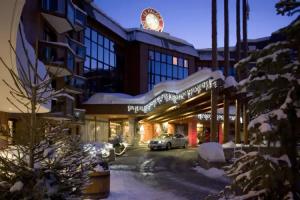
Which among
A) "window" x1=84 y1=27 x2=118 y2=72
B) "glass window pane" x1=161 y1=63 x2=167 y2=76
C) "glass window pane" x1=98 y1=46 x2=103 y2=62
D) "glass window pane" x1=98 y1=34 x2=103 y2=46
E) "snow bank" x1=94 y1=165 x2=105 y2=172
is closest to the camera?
"snow bank" x1=94 y1=165 x2=105 y2=172

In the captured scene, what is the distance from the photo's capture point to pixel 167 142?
37.7m

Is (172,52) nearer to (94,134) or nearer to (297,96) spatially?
(94,134)

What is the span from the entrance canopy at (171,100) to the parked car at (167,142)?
8.04 ft

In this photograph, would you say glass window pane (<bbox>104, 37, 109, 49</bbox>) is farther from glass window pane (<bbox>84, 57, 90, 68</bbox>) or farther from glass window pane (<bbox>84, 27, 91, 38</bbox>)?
glass window pane (<bbox>84, 57, 90, 68</bbox>)

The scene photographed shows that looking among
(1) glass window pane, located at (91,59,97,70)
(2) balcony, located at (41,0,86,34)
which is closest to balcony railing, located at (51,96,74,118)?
(2) balcony, located at (41,0,86,34)

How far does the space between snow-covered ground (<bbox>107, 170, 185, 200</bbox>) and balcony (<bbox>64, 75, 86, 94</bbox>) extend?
1998cm

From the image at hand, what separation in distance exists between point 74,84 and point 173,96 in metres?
10.7

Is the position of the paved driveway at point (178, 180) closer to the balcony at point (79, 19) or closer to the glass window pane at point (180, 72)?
the balcony at point (79, 19)

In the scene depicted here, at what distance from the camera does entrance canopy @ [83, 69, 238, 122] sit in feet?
80.6

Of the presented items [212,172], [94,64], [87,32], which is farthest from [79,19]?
[212,172]

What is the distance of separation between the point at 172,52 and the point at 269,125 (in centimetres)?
5386

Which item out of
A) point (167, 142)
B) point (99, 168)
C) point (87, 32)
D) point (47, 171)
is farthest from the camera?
point (87, 32)

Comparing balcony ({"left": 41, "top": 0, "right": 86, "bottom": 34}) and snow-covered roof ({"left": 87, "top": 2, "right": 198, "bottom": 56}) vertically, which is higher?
snow-covered roof ({"left": 87, "top": 2, "right": 198, "bottom": 56})

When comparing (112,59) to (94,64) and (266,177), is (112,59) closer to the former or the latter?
(94,64)
